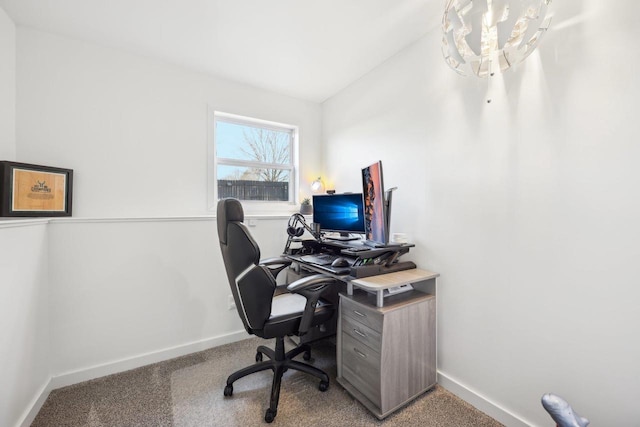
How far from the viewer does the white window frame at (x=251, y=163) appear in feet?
8.41

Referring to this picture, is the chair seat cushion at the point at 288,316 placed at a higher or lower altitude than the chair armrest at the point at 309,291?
lower

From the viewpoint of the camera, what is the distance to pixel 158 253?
212 cm

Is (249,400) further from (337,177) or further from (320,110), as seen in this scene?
(320,110)

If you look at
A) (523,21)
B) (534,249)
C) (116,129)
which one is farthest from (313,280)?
(116,129)

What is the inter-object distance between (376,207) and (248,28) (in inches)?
65.0

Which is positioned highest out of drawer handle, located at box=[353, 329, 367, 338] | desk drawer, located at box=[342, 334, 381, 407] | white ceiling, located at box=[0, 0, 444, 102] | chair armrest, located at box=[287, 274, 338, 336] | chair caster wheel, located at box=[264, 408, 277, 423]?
white ceiling, located at box=[0, 0, 444, 102]

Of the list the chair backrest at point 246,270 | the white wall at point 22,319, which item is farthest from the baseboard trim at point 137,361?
the chair backrest at point 246,270

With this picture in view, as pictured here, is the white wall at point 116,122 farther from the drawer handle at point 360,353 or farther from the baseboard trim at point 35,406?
the drawer handle at point 360,353

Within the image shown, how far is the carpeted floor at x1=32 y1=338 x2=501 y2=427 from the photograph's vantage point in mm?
1491

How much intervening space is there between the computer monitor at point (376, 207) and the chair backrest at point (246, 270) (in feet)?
2.77

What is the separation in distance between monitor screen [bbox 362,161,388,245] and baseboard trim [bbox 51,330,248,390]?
5.39 ft

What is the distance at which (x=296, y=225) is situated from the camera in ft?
8.62

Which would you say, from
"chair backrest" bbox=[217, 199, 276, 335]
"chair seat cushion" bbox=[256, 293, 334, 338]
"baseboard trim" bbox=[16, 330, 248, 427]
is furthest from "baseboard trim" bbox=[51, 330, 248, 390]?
"chair backrest" bbox=[217, 199, 276, 335]

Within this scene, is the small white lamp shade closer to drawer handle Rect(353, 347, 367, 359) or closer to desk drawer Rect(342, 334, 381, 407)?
desk drawer Rect(342, 334, 381, 407)
